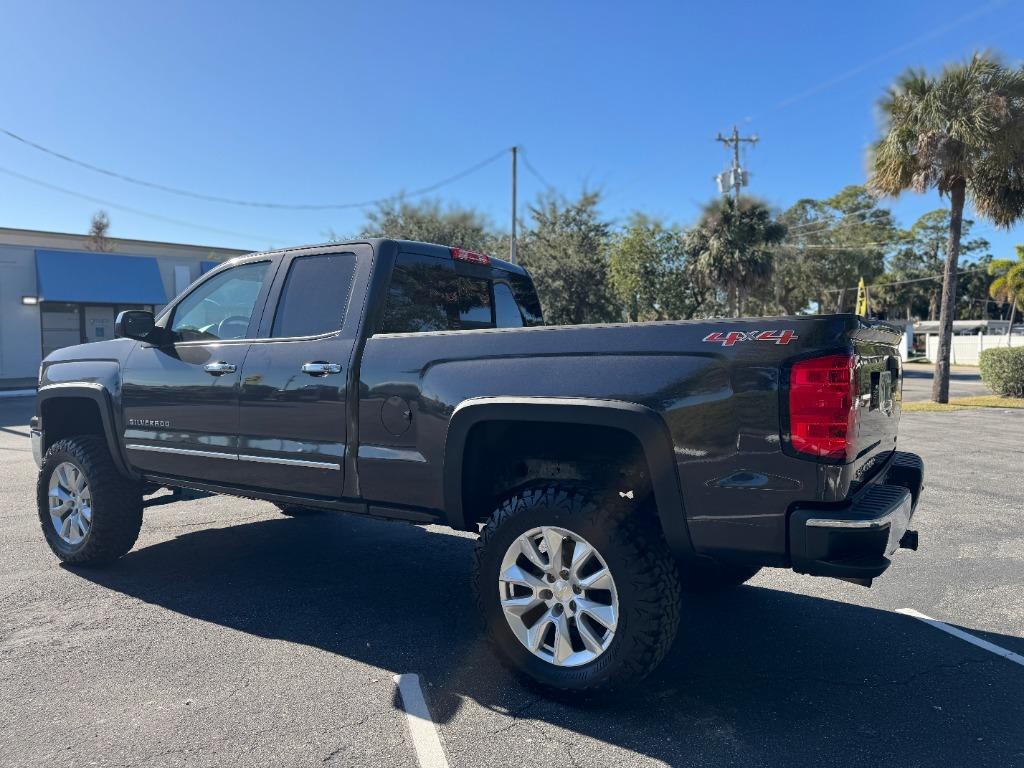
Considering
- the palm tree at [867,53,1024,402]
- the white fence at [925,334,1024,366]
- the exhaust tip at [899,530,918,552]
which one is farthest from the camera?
the white fence at [925,334,1024,366]

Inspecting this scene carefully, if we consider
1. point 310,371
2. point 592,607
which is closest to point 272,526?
point 310,371

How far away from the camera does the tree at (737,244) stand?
95.7ft

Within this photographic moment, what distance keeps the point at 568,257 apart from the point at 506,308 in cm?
2694

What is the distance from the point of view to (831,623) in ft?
13.3

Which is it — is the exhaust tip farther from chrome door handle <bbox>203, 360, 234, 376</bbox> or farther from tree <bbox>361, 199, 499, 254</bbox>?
tree <bbox>361, 199, 499, 254</bbox>

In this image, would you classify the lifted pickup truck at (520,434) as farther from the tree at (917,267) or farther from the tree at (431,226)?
the tree at (917,267)

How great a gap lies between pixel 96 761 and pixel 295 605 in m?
1.61

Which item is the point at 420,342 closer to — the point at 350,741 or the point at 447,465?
the point at 447,465

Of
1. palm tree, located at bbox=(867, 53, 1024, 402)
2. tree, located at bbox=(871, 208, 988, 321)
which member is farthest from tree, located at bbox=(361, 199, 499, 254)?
tree, located at bbox=(871, 208, 988, 321)

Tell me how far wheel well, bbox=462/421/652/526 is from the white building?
81.1ft

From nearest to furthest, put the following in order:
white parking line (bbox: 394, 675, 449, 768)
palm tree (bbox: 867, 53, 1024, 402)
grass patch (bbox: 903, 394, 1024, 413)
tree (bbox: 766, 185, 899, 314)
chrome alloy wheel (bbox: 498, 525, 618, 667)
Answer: white parking line (bbox: 394, 675, 449, 768) < chrome alloy wheel (bbox: 498, 525, 618, 667) < palm tree (bbox: 867, 53, 1024, 402) < grass patch (bbox: 903, 394, 1024, 413) < tree (bbox: 766, 185, 899, 314)

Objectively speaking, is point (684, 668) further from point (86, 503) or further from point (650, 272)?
point (650, 272)

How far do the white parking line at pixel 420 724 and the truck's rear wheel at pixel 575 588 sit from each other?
1.31 feet

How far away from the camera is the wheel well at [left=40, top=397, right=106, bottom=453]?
505 cm
